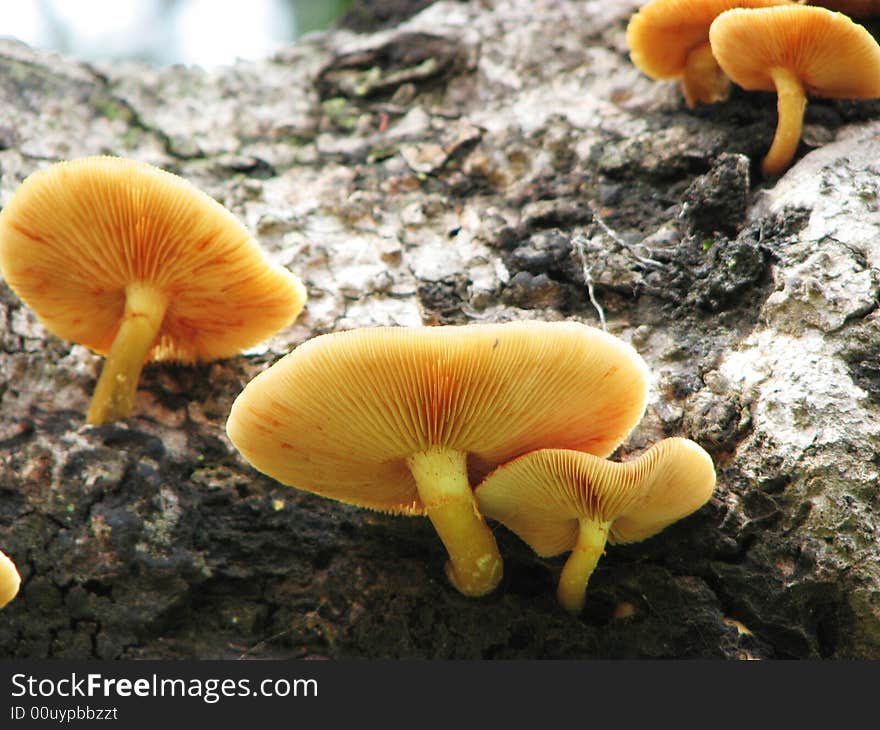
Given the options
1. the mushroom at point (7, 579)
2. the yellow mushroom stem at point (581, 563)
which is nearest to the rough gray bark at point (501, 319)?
the yellow mushroom stem at point (581, 563)

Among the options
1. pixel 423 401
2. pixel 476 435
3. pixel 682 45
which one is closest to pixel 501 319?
pixel 476 435

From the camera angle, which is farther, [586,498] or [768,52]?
[768,52]

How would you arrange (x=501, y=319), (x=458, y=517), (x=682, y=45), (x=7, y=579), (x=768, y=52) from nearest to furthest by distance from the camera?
(x=7, y=579), (x=458, y=517), (x=501, y=319), (x=768, y=52), (x=682, y=45)

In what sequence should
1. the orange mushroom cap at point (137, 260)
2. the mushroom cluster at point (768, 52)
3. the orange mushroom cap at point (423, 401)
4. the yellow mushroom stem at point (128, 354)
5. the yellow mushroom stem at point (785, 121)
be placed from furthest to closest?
the yellow mushroom stem at point (785, 121), the mushroom cluster at point (768, 52), the yellow mushroom stem at point (128, 354), the orange mushroom cap at point (137, 260), the orange mushroom cap at point (423, 401)

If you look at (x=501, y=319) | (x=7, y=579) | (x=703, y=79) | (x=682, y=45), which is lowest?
(x=501, y=319)

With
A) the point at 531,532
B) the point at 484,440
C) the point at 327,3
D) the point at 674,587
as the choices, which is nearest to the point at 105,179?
the point at 484,440

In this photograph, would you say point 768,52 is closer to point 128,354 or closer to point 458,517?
point 458,517

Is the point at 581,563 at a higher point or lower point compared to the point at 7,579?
lower

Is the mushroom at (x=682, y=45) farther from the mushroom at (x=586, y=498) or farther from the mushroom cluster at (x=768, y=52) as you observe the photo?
the mushroom at (x=586, y=498)
